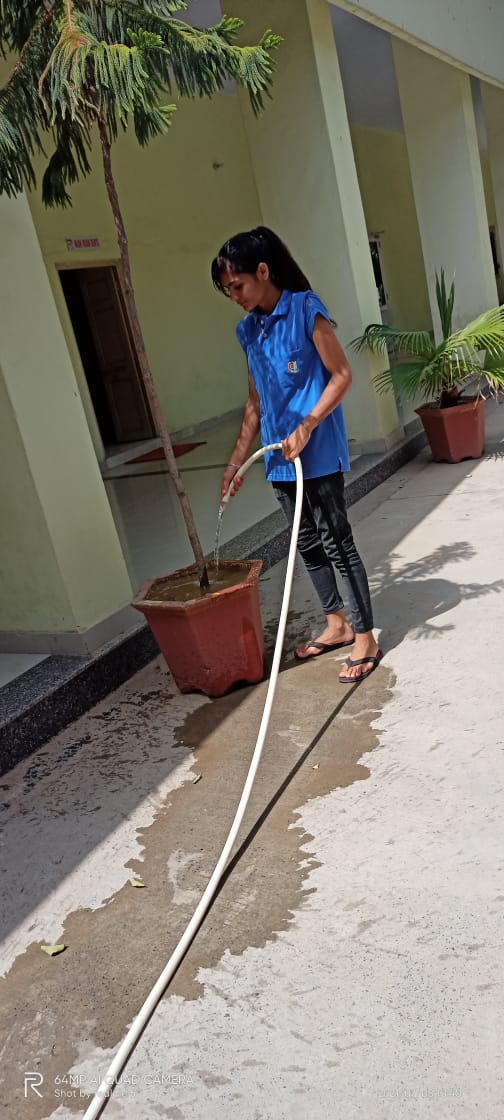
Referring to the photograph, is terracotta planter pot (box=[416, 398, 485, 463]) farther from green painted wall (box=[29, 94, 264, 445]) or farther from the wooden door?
the wooden door

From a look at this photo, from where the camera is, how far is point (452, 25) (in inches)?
289

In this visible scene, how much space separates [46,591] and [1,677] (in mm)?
373

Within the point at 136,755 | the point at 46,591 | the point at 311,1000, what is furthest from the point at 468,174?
the point at 311,1000

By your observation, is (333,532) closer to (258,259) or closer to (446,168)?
(258,259)

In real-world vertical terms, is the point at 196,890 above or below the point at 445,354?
below

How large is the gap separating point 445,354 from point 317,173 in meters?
1.42

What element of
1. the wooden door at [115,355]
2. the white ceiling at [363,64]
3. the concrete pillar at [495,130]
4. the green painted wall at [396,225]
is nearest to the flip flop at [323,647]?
the white ceiling at [363,64]

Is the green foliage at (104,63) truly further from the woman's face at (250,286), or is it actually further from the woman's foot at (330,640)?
the woman's foot at (330,640)

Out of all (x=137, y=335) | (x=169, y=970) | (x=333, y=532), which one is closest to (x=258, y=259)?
(x=137, y=335)

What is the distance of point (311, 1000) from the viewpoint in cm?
175

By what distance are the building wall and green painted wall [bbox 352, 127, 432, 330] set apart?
6.58 meters

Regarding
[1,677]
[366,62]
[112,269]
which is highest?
[366,62]

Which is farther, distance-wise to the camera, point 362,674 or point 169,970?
point 362,674

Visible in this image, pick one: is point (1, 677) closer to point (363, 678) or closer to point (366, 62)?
point (363, 678)
